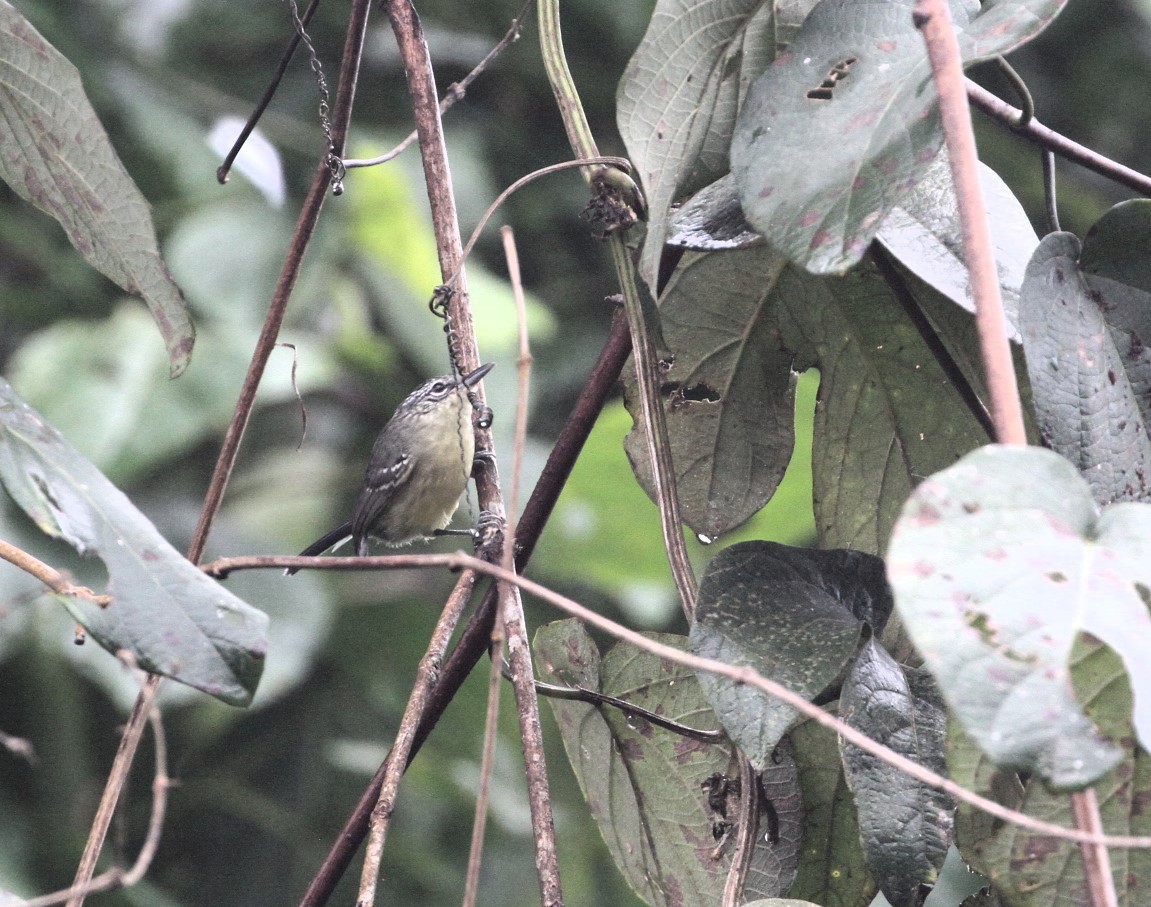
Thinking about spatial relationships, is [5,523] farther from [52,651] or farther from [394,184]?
[394,184]

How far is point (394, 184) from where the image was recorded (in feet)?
12.2

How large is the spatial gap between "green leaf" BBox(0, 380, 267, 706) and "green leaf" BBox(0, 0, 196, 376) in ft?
0.79

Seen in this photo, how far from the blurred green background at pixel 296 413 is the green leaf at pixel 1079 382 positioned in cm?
138

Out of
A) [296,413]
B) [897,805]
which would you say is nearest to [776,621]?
[897,805]

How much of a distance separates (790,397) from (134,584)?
2.46 feet

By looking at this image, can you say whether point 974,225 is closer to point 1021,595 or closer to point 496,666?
point 1021,595

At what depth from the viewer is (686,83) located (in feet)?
4.00

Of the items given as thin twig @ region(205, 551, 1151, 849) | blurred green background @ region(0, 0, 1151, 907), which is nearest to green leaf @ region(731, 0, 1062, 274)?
thin twig @ region(205, 551, 1151, 849)

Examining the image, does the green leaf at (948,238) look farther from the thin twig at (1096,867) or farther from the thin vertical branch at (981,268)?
the thin twig at (1096,867)

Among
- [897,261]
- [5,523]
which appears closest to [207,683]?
[897,261]

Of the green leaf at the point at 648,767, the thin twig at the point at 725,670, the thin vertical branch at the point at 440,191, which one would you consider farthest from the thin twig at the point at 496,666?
the green leaf at the point at 648,767

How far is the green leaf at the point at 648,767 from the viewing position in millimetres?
1271

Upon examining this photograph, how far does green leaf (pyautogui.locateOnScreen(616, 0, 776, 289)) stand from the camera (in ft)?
3.85

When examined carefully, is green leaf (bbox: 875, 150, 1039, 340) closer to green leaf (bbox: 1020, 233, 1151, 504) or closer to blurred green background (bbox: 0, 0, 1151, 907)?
green leaf (bbox: 1020, 233, 1151, 504)
